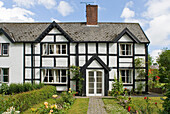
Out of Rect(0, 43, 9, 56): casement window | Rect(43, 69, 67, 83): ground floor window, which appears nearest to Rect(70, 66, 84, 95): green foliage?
Rect(43, 69, 67, 83): ground floor window

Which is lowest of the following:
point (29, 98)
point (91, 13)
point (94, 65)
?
point (29, 98)

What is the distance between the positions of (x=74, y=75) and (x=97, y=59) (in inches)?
122

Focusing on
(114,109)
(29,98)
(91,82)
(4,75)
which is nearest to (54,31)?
(91,82)

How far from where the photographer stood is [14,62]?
15.5 metres

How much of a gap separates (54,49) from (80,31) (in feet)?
12.3

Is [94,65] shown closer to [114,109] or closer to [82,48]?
[82,48]

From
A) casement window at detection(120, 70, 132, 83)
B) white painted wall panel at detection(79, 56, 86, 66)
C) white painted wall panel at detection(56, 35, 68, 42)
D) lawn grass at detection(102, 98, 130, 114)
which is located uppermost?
white painted wall panel at detection(56, 35, 68, 42)

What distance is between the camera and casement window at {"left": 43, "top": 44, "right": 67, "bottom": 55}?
50.0 ft

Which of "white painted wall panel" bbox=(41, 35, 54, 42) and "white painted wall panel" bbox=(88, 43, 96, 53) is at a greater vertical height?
"white painted wall panel" bbox=(41, 35, 54, 42)

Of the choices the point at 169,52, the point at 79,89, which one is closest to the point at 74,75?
the point at 79,89

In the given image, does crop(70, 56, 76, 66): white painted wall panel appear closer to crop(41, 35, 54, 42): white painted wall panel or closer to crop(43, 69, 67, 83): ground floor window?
crop(43, 69, 67, 83): ground floor window

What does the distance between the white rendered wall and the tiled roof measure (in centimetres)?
90

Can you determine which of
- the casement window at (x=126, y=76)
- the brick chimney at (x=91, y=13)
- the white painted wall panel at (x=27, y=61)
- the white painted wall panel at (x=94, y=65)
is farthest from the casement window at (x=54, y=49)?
the casement window at (x=126, y=76)

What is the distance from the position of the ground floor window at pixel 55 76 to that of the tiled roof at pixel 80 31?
3954 millimetres
